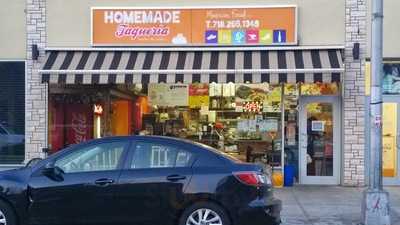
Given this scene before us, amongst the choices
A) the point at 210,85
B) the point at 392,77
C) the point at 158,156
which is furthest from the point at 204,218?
the point at 392,77

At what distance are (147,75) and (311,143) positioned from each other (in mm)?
4265

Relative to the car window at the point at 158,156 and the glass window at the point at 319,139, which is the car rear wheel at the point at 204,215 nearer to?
the car window at the point at 158,156

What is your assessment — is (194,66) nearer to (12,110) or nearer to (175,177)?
(12,110)

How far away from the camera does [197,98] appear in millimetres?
15430

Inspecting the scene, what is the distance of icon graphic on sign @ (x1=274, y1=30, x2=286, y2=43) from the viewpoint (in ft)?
47.8

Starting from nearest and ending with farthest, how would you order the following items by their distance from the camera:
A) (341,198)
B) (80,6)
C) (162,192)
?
(162,192) < (341,198) < (80,6)

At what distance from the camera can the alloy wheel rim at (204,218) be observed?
8.33m

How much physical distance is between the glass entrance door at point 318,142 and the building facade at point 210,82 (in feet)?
0.08

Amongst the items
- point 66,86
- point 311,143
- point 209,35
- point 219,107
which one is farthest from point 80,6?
point 311,143

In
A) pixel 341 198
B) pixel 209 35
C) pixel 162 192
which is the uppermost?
pixel 209 35

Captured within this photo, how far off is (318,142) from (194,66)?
139 inches

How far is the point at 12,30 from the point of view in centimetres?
1523

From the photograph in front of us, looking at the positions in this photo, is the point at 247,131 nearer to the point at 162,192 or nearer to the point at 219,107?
the point at 219,107

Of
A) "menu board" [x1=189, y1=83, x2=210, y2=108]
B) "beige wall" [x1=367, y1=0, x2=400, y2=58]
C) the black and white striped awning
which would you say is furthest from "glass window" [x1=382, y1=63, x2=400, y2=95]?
"menu board" [x1=189, y1=83, x2=210, y2=108]
